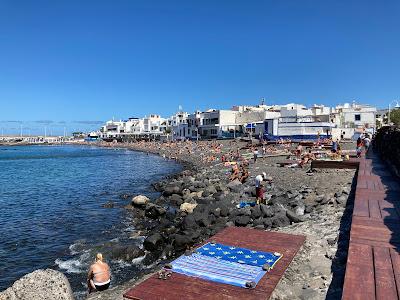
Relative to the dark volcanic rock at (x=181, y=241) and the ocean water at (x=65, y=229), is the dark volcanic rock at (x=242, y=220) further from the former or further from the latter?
the ocean water at (x=65, y=229)

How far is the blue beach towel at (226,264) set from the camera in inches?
295

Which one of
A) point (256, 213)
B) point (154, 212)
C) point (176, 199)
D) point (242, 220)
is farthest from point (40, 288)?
point (176, 199)

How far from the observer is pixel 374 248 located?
299 inches

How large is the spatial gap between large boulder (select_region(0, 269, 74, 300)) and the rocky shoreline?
130 centimetres

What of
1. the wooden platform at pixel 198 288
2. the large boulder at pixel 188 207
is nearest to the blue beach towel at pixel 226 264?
the wooden platform at pixel 198 288

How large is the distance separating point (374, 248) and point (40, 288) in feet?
21.8

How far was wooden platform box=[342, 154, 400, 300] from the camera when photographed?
232 inches

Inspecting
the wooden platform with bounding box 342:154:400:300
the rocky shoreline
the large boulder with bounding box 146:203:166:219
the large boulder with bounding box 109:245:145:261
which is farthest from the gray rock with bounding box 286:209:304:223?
the large boulder with bounding box 146:203:166:219

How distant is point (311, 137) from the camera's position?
60188 millimetres

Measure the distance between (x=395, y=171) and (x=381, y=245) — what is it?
400 inches

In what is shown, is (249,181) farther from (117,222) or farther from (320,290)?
(320,290)

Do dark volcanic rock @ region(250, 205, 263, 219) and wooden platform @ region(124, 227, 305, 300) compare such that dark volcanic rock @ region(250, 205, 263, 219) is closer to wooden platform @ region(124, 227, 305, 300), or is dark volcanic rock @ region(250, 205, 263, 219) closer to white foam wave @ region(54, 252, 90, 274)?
wooden platform @ region(124, 227, 305, 300)

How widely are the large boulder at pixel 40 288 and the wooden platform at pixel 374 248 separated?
4.93 metres

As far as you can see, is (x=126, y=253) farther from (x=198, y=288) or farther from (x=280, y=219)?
(x=198, y=288)
